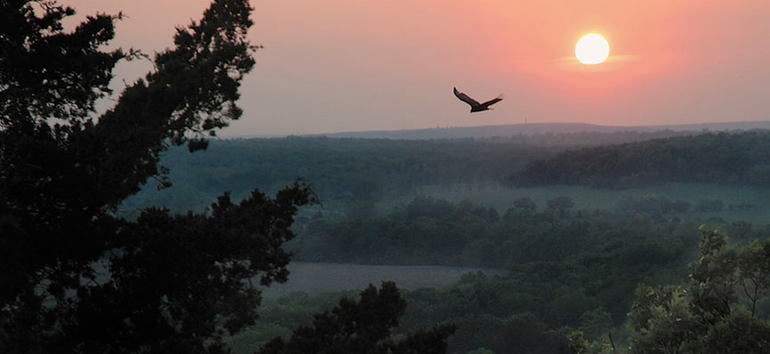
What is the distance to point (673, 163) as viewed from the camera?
163 m

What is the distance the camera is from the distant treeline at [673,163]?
156500 mm

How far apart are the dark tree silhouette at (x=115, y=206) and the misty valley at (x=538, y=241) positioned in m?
2.63

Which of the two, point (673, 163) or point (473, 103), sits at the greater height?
point (473, 103)

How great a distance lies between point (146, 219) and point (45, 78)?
3.42 meters

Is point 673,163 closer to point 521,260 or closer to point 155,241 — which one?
point 521,260

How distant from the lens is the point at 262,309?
63000 mm

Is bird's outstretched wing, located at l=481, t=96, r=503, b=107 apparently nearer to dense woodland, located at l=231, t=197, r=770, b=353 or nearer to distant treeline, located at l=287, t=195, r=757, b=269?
dense woodland, located at l=231, t=197, r=770, b=353

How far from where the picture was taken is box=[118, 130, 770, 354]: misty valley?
53.5 meters

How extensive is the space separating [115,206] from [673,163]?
160 metres

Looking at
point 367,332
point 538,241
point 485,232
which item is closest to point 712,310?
point 367,332

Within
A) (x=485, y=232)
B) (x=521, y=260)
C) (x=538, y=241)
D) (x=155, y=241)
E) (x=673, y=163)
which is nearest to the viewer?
(x=155, y=241)

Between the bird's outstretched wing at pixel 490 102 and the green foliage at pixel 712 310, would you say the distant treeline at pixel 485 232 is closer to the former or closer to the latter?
the green foliage at pixel 712 310

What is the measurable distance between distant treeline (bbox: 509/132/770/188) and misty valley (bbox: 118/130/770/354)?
303 mm

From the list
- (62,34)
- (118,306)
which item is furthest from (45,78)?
(118,306)
